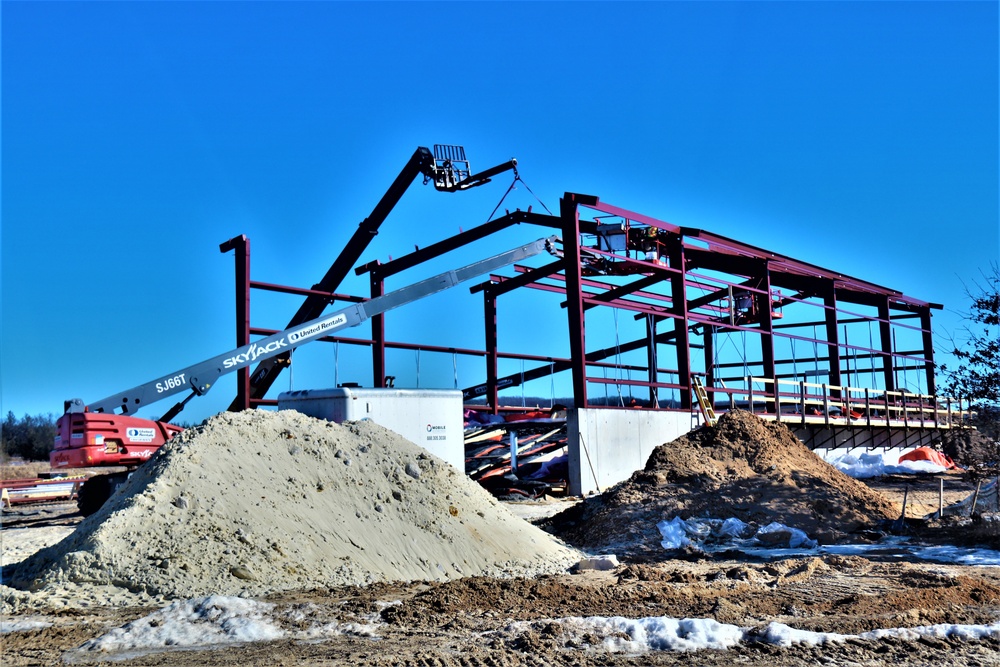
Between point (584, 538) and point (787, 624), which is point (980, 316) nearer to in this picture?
point (584, 538)

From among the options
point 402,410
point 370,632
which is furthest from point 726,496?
point 370,632

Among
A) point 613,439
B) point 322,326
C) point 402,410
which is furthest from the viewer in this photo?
point 322,326

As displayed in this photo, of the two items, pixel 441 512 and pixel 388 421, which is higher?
pixel 388 421

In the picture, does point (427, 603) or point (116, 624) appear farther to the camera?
point (427, 603)

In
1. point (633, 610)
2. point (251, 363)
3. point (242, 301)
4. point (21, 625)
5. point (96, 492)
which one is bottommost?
point (633, 610)

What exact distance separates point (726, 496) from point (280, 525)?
7.86 metres

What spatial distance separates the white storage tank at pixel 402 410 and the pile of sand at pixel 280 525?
233 cm

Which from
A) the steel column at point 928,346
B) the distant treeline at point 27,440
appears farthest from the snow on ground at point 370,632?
the distant treeline at point 27,440

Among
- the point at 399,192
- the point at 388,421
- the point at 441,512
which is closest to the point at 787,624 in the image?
the point at 441,512

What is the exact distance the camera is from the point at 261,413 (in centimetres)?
1337

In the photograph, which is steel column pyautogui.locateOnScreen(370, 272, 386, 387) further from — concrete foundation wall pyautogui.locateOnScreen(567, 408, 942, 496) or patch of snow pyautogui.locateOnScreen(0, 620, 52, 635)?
patch of snow pyautogui.locateOnScreen(0, 620, 52, 635)

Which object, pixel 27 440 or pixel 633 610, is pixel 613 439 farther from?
pixel 27 440

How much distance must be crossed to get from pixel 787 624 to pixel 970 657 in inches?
57.0

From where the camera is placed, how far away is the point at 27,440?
53969mm
